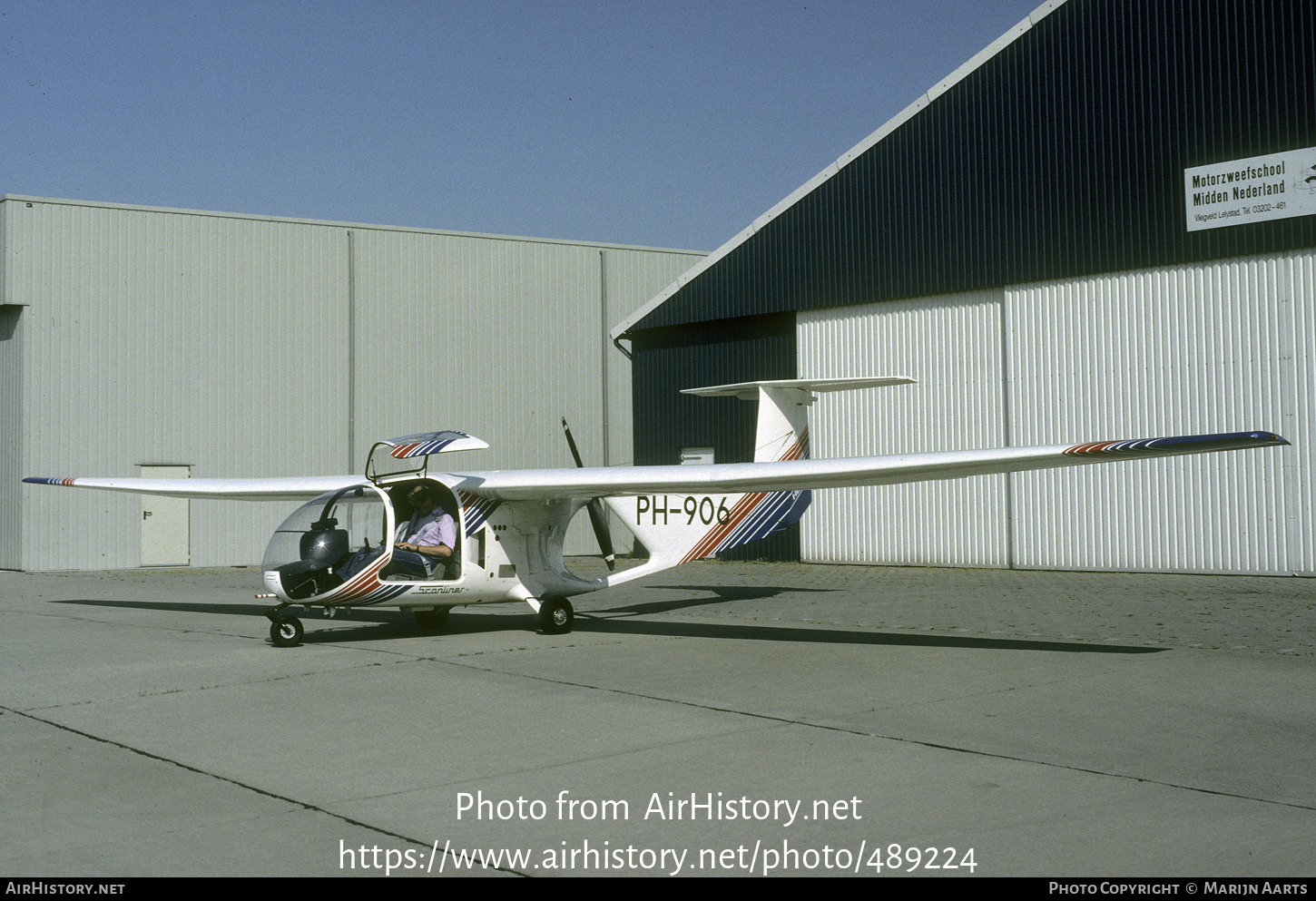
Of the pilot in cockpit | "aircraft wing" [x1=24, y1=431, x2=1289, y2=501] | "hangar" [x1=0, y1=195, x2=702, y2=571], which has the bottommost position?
the pilot in cockpit

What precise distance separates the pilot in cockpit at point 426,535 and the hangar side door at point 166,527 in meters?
16.2

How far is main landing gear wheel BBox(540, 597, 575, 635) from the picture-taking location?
12805 mm

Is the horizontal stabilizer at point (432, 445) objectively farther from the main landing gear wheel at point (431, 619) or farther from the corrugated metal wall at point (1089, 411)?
the corrugated metal wall at point (1089, 411)

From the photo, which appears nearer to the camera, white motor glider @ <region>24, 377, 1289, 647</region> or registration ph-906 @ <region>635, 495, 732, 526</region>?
white motor glider @ <region>24, 377, 1289, 647</region>

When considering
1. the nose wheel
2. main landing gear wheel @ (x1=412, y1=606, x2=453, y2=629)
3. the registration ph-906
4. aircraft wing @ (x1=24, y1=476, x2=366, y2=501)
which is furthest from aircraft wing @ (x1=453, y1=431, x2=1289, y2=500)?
aircraft wing @ (x1=24, y1=476, x2=366, y2=501)

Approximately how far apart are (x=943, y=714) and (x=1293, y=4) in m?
15.1

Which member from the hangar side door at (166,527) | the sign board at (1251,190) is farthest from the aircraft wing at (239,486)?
the sign board at (1251,190)

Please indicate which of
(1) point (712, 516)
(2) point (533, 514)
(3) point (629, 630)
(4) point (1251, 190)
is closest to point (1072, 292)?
(4) point (1251, 190)

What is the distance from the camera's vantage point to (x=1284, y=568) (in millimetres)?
18047

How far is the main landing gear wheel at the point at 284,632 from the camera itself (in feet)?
38.0

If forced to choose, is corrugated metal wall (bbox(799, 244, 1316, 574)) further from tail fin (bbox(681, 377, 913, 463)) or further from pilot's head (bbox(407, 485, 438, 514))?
pilot's head (bbox(407, 485, 438, 514))

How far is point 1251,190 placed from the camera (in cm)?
1839

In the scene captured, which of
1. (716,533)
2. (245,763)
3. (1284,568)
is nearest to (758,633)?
(716,533)

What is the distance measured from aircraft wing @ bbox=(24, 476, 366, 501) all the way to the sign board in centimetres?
1349
